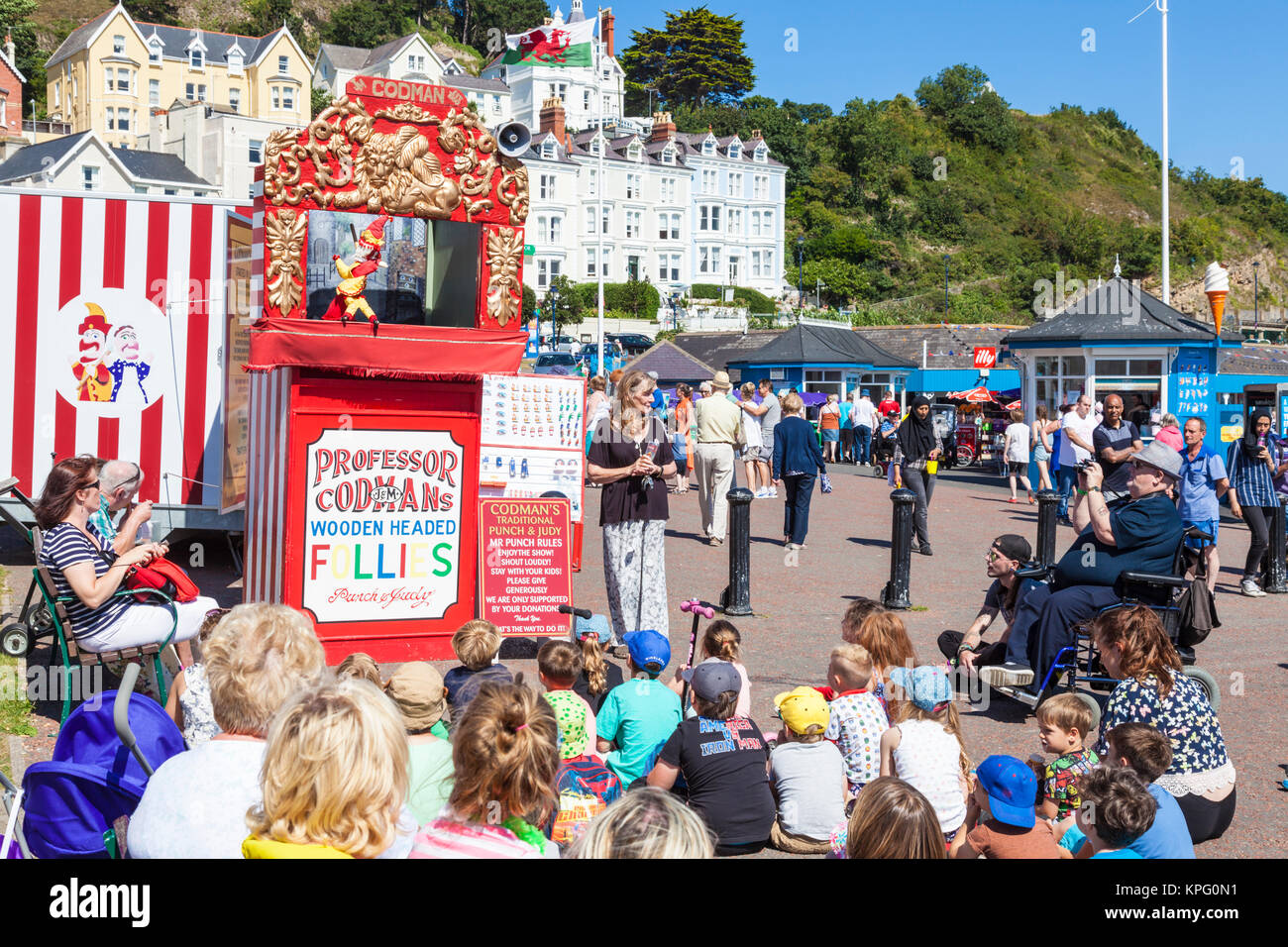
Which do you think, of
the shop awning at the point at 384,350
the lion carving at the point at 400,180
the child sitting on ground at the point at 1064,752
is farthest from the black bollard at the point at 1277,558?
the lion carving at the point at 400,180

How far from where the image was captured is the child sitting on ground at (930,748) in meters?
5.00

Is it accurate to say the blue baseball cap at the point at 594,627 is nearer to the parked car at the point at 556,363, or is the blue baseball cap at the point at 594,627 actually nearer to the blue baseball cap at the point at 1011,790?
the blue baseball cap at the point at 1011,790

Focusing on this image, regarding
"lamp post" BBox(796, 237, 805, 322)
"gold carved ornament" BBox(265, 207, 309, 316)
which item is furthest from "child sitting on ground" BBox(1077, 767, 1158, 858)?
"lamp post" BBox(796, 237, 805, 322)

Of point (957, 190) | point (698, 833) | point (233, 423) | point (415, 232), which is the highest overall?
point (957, 190)

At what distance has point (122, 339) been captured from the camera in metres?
11.1

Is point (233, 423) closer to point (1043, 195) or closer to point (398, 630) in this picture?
point (398, 630)

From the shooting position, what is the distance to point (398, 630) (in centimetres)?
830

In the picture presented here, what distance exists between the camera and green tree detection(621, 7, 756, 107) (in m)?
110

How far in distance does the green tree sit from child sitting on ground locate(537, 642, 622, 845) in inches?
4353

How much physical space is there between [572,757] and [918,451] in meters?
9.75

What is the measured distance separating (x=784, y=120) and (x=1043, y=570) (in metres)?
100

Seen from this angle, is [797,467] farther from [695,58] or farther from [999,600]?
[695,58]
